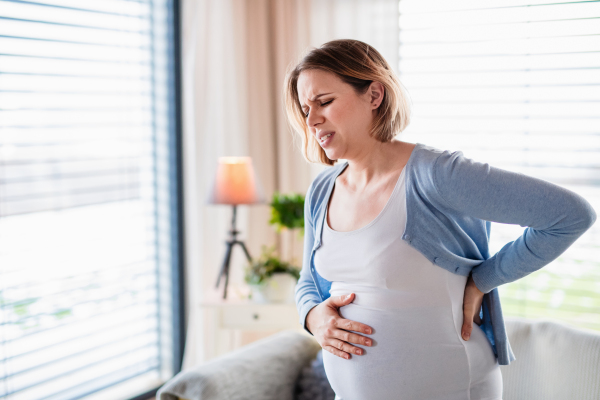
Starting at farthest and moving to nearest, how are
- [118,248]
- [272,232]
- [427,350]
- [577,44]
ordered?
[272,232] < [118,248] < [577,44] < [427,350]

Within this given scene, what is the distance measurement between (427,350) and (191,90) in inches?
72.3

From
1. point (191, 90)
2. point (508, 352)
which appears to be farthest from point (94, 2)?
point (508, 352)

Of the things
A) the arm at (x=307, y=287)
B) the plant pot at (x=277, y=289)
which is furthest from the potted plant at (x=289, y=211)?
the arm at (x=307, y=287)

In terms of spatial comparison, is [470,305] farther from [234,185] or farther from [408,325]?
[234,185]

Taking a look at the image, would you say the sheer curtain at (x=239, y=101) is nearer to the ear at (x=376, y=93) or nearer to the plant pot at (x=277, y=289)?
the plant pot at (x=277, y=289)

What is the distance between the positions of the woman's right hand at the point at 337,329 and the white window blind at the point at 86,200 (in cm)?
139

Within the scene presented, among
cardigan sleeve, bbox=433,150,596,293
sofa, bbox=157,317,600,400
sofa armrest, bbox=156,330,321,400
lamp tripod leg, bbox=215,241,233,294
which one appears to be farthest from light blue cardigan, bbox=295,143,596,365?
lamp tripod leg, bbox=215,241,233,294

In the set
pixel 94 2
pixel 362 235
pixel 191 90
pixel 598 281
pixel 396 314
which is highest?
pixel 94 2

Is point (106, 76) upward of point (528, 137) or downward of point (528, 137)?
upward

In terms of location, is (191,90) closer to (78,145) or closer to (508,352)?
(78,145)

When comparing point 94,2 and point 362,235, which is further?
point 94,2

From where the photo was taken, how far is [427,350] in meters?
1.04

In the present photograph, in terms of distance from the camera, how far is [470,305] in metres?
1.09

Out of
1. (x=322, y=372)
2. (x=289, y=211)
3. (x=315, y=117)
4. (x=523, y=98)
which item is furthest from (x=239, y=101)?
(x=315, y=117)
